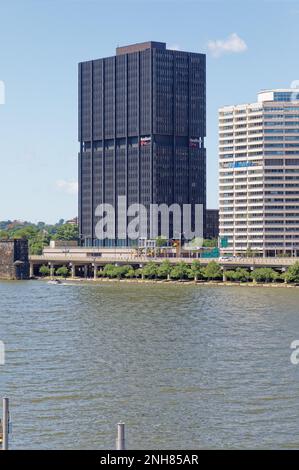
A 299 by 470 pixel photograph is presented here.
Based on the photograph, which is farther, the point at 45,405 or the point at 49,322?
the point at 49,322

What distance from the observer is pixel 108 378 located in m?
75.8

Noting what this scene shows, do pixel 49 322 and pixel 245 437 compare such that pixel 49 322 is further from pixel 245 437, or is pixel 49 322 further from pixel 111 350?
pixel 245 437

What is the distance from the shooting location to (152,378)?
248ft

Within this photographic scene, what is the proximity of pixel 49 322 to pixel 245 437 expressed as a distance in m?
70.4

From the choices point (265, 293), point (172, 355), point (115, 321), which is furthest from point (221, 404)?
point (265, 293)

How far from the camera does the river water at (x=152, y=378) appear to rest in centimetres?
5703

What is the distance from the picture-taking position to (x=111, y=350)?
308 ft

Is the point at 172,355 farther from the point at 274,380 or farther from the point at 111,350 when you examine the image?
the point at 274,380

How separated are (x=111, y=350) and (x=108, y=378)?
709 inches

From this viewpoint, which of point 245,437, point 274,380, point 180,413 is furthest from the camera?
point 274,380

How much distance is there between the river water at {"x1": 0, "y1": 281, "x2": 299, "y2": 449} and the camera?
2245 inches
